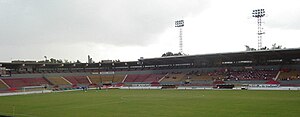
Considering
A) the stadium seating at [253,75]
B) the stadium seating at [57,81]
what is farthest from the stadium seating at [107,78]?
the stadium seating at [253,75]

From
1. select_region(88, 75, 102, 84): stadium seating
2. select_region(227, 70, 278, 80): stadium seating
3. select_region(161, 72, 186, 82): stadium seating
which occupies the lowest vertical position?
select_region(88, 75, 102, 84): stadium seating

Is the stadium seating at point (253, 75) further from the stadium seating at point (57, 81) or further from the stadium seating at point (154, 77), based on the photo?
the stadium seating at point (57, 81)

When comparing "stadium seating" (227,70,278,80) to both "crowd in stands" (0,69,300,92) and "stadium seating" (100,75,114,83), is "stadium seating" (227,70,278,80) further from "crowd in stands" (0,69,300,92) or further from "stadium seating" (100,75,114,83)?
"stadium seating" (100,75,114,83)

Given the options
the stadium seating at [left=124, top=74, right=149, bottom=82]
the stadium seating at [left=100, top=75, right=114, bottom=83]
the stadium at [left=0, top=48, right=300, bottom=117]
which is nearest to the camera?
the stadium at [left=0, top=48, right=300, bottom=117]

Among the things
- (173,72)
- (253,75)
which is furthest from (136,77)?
(253,75)

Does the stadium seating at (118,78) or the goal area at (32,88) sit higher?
the stadium seating at (118,78)

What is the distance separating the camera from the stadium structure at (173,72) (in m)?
72.5

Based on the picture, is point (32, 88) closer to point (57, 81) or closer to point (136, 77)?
point (57, 81)

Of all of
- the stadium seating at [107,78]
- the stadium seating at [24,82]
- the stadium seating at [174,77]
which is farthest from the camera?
the stadium seating at [107,78]

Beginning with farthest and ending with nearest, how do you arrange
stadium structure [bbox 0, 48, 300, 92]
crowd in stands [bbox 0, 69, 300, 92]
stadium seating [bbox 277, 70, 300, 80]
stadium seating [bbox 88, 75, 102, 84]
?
1. stadium seating [bbox 88, 75, 102, 84]
2. crowd in stands [bbox 0, 69, 300, 92]
3. stadium structure [bbox 0, 48, 300, 92]
4. stadium seating [bbox 277, 70, 300, 80]

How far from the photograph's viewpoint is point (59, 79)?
94438 mm

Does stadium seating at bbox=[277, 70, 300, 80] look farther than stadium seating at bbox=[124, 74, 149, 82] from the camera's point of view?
No

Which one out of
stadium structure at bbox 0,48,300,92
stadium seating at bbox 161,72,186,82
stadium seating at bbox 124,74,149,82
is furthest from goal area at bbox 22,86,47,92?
stadium seating at bbox 161,72,186,82

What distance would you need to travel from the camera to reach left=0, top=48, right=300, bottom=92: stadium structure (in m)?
72.5
